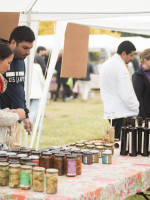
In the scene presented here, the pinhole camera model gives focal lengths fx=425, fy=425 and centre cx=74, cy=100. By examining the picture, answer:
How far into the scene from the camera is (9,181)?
2.28m

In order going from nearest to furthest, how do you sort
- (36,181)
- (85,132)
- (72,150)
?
1. (36,181)
2. (72,150)
3. (85,132)

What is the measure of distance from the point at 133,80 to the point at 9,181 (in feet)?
10.3

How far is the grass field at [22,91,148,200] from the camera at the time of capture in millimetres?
8164

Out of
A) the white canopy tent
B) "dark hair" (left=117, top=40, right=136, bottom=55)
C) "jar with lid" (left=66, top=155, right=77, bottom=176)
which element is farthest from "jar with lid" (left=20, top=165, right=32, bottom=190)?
"dark hair" (left=117, top=40, right=136, bottom=55)

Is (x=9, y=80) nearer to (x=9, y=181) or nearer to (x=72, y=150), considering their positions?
(x=72, y=150)

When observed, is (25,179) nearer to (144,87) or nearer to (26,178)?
(26,178)

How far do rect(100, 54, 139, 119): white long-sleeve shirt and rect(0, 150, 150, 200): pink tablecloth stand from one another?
1533 mm

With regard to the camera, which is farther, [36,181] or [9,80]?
[9,80]

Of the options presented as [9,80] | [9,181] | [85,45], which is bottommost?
[9,181]

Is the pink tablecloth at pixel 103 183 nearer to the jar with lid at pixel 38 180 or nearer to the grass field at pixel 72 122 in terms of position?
the jar with lid at pixel 38 180

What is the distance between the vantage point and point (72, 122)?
10586 mm

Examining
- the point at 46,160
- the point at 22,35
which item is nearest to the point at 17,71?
the point at 22,35

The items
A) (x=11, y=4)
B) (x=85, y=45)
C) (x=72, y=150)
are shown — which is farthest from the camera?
(x=85, y=45)

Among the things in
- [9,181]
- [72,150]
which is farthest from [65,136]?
[9,181]
